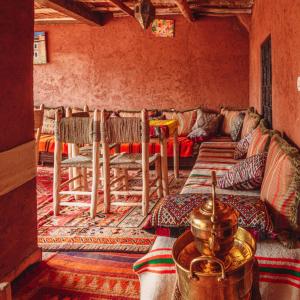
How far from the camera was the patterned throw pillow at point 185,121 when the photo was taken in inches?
264

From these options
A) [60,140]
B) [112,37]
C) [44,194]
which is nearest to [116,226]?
[60,140]

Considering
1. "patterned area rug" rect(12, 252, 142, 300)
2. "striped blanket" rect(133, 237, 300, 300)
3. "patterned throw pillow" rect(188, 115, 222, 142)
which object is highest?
"patterned throw pillow" rect(188, 115, 222, 142)

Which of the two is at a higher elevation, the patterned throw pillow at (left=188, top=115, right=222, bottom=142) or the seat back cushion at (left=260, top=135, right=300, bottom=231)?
the patterned throw pillow at (left=188, top=115, right=222, bottom=142)

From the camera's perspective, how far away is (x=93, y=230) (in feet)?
11.7

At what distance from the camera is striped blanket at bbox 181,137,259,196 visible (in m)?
2.95

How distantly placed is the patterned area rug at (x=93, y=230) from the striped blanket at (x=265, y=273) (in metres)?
1.28

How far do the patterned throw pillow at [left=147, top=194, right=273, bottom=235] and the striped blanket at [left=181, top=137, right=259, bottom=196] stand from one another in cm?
82

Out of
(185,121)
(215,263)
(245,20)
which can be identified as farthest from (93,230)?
(245,20)

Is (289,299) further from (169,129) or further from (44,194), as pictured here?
(44,194)

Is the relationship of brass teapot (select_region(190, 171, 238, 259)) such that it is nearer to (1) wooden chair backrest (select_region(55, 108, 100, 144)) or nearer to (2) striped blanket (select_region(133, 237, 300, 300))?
(2) striped blanket (select_region(133, 237, 300, 300))

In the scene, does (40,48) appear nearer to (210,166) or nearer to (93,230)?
(210,166)

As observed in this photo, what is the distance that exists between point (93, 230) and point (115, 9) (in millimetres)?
4402

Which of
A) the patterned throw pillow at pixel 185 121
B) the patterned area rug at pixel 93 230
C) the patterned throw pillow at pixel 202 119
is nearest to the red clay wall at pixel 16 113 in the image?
the patterned area rug at pixel 93 230

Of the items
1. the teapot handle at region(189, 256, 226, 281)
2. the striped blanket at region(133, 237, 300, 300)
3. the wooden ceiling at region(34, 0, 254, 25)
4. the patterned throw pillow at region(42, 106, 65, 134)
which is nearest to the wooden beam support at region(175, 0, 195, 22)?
the wooden ceiling at region(34, 0, 254, 25)
